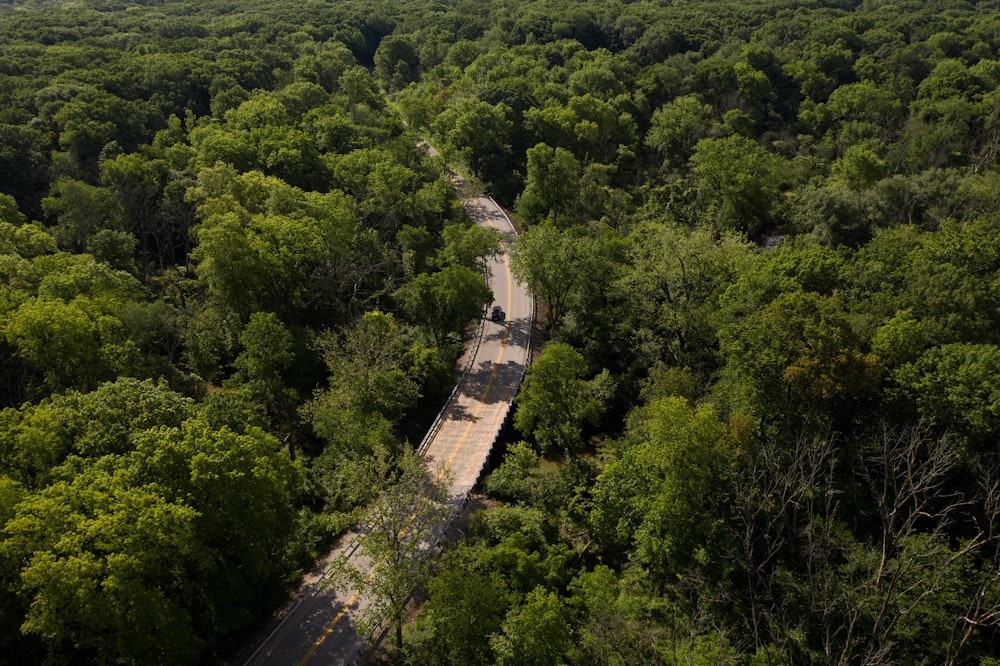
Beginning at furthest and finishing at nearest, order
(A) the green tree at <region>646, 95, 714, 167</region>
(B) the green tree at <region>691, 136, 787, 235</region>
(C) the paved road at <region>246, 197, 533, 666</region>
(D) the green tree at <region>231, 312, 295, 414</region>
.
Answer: (A) the green tree at <region>646, 95, 714, 167</region>
(B) the green tree at <region>691, 136, 787, 235</region>
(D) the green tree at <region>231, 312, 295, 414</region>
(C) the paved road at <region>246, 197, 533, 666</region>

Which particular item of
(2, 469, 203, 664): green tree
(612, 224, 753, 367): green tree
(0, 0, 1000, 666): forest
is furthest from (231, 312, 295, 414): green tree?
(612, 224, 753, 367): green tree

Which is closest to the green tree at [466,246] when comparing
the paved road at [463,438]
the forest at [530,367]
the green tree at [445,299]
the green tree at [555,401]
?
the forest at [530,367]

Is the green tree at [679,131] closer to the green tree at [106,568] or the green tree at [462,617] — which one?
the green tree at [462,617]

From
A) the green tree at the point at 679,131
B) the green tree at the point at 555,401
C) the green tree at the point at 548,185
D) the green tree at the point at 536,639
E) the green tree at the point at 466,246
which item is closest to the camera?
the green tree at the point at 536,639

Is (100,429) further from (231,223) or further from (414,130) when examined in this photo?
(414,130)

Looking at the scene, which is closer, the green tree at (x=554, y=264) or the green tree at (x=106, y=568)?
the green tree at (x=106, y=568)

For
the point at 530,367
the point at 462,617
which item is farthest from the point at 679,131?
the point at 462,617

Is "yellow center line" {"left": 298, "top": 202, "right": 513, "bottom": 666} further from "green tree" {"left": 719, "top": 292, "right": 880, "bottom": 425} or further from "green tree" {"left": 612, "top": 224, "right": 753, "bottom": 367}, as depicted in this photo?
"green tree" {"left": 719, "top": 292, "right": 880, "bottom": 425}
